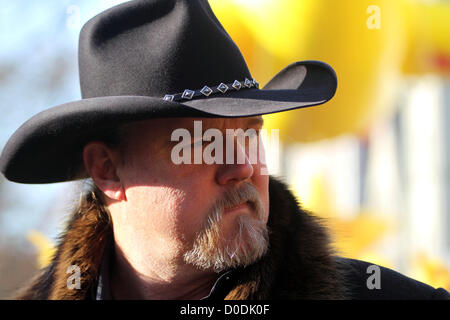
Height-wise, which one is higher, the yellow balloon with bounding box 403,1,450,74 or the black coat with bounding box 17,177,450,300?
the yellow balloon with bounding box 403,1,450,74

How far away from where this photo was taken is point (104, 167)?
6.39ft

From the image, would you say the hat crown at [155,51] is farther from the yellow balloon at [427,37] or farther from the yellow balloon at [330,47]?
the yellow balloon at [427,37]

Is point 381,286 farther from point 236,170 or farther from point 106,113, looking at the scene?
point 106,113

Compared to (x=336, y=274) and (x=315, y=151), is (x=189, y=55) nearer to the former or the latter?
(x=336, y=274)

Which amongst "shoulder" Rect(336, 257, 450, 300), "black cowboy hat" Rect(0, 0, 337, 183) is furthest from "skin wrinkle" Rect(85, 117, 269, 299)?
"shoulder" Rect(336, 257, 450, 300)

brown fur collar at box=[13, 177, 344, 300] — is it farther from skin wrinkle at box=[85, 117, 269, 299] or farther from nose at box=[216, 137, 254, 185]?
nose at box=[216, 137, 254, 185]

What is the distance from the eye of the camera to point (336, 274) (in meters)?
1.77

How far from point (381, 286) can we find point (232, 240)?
1.75ft

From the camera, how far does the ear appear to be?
1907mm

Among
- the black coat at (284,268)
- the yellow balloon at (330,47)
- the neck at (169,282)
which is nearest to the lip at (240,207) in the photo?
the black coat at (284,268)

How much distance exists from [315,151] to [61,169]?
308 centimetres

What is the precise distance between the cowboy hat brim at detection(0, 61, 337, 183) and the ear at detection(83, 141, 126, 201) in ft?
0.15
